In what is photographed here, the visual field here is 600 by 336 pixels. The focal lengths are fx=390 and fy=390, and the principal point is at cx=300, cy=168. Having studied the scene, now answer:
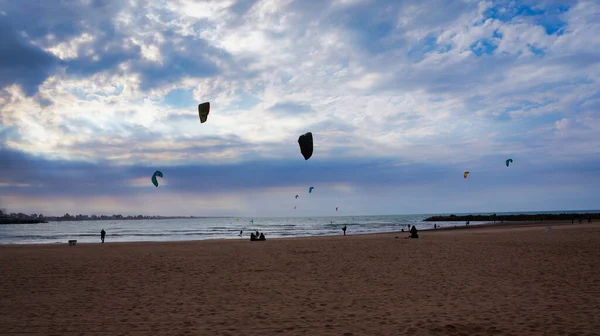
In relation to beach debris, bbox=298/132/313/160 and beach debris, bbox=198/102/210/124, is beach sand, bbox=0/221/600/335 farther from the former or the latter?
beach debris, bbox=198/102/210/124

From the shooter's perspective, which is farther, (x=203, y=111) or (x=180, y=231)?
(x=180, y=231)

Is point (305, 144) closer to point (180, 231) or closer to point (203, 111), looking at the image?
point (203, 111)

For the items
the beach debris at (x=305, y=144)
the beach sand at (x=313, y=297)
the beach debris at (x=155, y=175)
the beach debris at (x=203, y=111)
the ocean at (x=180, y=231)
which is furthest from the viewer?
the ocean at (x=180, y=231)

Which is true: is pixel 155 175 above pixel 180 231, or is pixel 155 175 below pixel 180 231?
above

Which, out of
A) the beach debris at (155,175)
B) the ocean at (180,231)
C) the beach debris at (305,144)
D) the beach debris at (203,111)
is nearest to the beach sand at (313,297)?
the beach debris at (305,144)

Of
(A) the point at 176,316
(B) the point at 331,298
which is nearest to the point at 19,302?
(A) the point at 176,316

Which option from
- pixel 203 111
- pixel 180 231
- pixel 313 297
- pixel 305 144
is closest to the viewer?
pixel 313 297

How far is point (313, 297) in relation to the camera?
8.45 metres

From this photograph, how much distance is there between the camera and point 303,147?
1598 cm

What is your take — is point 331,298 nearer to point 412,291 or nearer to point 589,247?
point 412,291

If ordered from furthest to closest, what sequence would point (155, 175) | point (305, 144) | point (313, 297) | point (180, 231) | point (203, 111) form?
1. point (180, 231)
2. point (155, 175)
3. point (203, 111)
4. point (305, 144)
5. point (313, 297)

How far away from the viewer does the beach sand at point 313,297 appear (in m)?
6.19

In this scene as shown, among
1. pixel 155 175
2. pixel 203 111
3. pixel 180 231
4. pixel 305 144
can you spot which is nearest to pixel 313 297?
pixel 305 144

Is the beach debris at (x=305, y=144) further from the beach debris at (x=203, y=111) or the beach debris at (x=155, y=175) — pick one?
the beach debris at (x=155, y=175)
